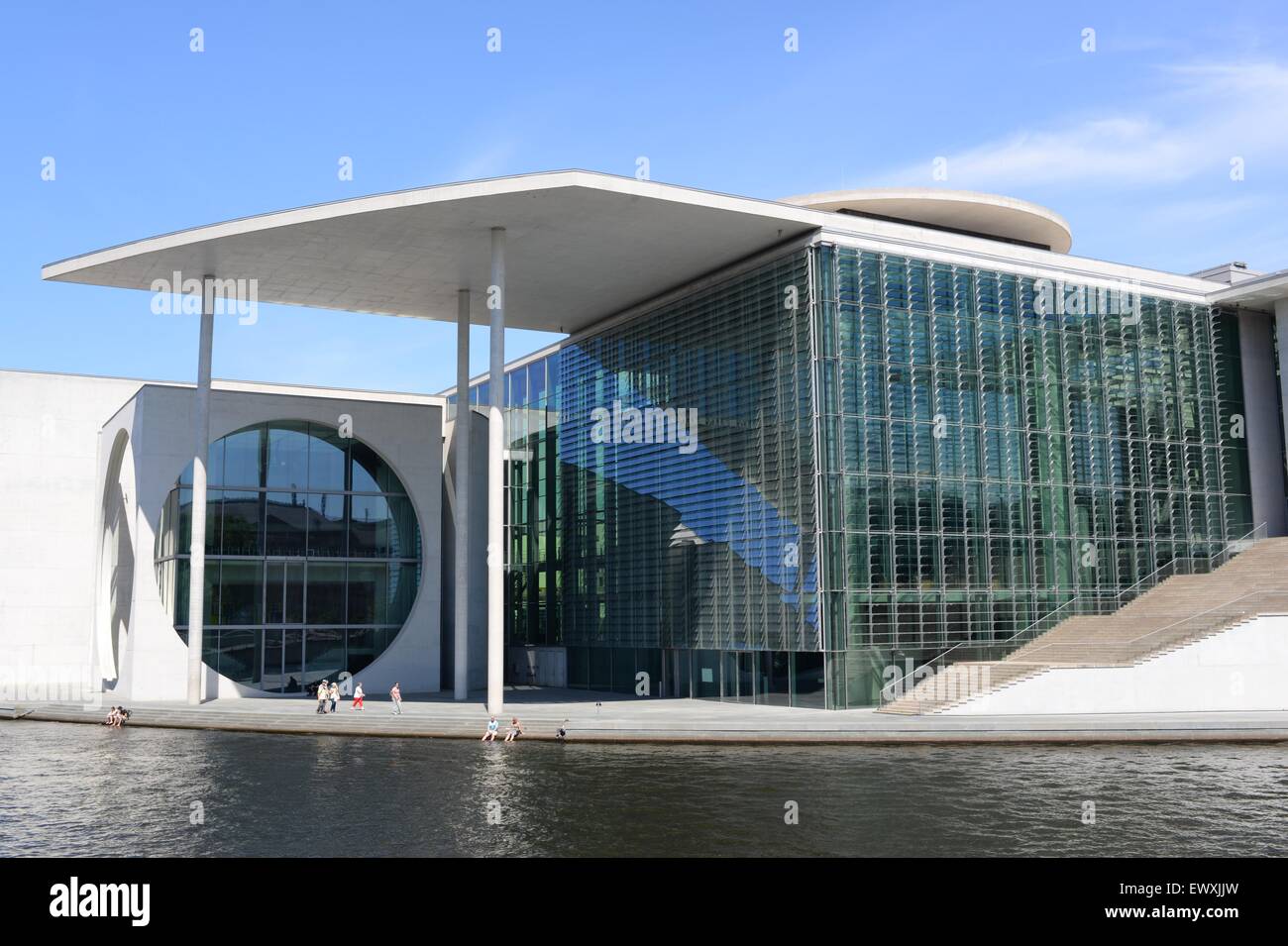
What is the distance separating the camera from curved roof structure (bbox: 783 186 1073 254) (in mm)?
35688

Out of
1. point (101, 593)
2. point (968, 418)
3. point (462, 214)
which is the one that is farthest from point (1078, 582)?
point (101, 593)

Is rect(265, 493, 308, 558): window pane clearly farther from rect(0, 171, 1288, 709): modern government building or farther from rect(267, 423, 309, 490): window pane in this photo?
rect(267, 423, 309, 490): window pane

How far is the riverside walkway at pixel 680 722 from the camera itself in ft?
84.0

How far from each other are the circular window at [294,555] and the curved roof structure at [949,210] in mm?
16701

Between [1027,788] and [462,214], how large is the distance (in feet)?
65.1

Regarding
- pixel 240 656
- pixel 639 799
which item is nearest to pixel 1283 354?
pixel 639 799

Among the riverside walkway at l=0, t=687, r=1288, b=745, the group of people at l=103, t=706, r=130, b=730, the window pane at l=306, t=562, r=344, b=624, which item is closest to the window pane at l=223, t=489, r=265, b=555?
the window pane at l=306, t=562, r=344, b=624

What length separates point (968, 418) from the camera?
3381 centimetres

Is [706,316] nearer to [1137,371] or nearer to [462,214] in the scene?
[462,214]

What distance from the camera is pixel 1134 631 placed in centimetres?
3272

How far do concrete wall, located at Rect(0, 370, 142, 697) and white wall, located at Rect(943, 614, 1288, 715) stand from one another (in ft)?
108

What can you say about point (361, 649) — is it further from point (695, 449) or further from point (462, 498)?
point (695, 449)

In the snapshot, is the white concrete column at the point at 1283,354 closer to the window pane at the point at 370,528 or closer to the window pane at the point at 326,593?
the window pane at the point at 370,528

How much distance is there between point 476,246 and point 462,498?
24.5 ft
